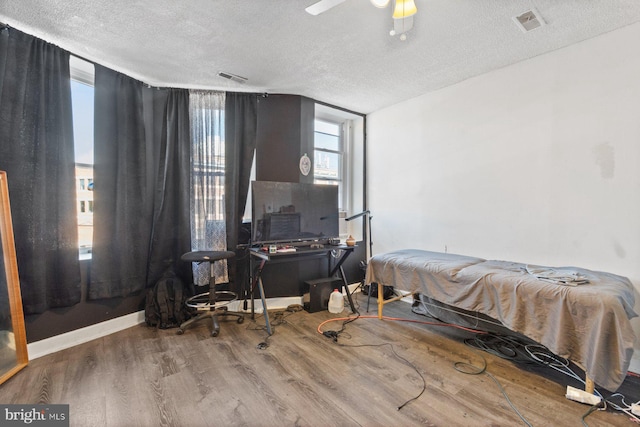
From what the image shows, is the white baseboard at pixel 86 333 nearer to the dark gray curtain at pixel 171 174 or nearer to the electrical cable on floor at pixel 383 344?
the dark gray curtain at pixel 171 174

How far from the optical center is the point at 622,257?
2.14m

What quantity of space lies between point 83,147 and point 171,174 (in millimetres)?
734

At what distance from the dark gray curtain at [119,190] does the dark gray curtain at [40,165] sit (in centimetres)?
19

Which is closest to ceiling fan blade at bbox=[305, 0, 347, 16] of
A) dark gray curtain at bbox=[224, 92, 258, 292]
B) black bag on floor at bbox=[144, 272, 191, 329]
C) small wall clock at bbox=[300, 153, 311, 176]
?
dark gray curtain at bbox=[224, 92, 258, 292]

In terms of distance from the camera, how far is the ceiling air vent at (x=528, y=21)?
6.50ft

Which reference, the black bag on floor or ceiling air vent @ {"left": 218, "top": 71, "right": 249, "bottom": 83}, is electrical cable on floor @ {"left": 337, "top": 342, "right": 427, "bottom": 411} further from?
ceiling air vent @ {"left": 218, "top": 71, "right": 249, "bottom": 83}

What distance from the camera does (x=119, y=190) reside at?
8.73 feet

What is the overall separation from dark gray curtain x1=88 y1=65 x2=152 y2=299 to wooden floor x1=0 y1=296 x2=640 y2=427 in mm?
544

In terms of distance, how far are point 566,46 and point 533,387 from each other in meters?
2.65

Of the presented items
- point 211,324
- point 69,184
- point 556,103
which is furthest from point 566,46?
point 69,184

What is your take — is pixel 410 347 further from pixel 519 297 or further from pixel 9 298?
pixel 9 298

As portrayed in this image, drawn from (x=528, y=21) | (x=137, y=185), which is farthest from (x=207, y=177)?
(x=528, y=21)

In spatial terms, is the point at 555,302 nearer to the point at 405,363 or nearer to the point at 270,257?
the point at 405,363

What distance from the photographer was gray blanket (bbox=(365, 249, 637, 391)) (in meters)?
1.59
